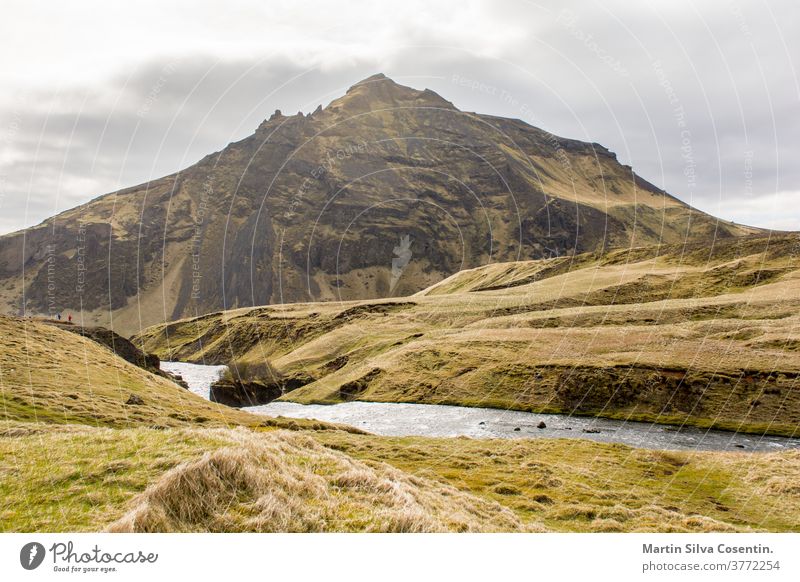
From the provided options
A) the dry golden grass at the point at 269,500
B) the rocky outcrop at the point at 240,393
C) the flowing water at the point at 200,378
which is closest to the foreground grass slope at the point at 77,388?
the dry golden grass at the point at 269,500

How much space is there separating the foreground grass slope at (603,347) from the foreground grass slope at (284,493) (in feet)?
138

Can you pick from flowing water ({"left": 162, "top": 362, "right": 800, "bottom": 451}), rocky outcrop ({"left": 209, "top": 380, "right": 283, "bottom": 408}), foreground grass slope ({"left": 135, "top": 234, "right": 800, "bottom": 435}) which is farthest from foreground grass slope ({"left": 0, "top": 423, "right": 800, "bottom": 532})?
rocky outcrop ({"left": 209, "top": 380, "right": 283, "bottom": 408})

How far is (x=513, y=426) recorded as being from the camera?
80750mm

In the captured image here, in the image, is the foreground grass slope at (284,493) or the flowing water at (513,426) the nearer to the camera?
the foreground grass slope at (284,493)

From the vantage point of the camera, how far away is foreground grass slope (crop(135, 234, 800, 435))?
84688 millimetres

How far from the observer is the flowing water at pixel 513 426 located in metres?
68.1

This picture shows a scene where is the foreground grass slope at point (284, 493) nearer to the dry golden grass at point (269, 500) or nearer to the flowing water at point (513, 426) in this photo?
the dry golden grass at point (269, 500)

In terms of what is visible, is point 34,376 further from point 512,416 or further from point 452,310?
point 452,310

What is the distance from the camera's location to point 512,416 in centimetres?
8888

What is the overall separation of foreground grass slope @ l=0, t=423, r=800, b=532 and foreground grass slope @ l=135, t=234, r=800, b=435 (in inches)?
1651

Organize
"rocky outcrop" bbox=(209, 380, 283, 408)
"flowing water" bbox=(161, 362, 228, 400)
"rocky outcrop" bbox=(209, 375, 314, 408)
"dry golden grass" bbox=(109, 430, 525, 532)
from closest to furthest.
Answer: "dry golden grass" bbox=(109, 430, 525, 532) < "rocky outcrop" bbox=(209, 380, 283, 408) < "rocky outcrop" bbox=(209, 375, 314, 408) < "flowing water" bbox=(161, 362, 228, 400)

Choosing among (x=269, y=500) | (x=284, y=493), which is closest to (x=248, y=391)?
(x=284, y=493)

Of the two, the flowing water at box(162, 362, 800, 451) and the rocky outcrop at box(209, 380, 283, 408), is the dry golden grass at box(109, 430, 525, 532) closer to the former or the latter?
the flowing water at box(162, 362, 800, 451)
